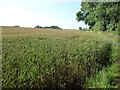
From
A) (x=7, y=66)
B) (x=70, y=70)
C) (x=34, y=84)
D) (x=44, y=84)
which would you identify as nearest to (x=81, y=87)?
(x=70, y=70)

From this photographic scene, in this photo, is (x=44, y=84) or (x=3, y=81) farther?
(x=44, y=84)

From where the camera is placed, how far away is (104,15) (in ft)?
82.8

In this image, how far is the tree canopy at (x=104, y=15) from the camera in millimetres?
23013

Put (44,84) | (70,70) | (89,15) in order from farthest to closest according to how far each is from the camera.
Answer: (89,15)
(70,70)
(44,84)

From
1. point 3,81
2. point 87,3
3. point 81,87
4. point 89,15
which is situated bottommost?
point 81,87

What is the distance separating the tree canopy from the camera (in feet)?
75.5

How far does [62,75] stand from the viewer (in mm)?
4484

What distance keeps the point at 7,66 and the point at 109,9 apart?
70.6 feet

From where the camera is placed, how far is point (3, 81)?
322cm

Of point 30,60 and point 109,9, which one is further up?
point 109,9

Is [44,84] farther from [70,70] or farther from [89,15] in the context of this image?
[89,15]

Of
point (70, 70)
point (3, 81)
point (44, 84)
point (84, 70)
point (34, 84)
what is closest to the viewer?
point (3, 81)

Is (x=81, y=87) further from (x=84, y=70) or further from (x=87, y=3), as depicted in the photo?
(x=87, y=3)


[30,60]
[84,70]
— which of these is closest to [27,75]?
[30,60]
